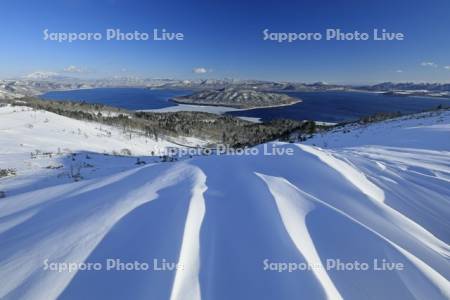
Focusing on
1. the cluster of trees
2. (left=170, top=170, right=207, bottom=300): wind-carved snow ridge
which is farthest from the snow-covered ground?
the cluster of trees

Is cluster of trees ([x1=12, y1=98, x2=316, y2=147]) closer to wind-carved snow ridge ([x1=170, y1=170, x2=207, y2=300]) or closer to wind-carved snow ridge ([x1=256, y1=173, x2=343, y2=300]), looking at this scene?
wind-carved snow ridge ([x1=256, y1=173, x2=343, y2=300])

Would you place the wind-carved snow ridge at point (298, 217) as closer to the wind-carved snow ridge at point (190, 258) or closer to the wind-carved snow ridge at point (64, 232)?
the wind-carved snow ridge at point (190, 258)

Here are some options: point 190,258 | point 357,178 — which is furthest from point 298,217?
point 357,178

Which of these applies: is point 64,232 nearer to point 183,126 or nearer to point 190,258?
point 190,258

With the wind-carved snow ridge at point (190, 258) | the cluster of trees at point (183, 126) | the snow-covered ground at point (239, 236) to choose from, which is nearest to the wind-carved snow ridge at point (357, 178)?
the snow-covered ground at point (239, 236)

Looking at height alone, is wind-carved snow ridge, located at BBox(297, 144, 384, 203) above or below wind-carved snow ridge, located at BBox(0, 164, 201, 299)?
above

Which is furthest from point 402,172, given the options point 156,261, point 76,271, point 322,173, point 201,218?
point 76,271
